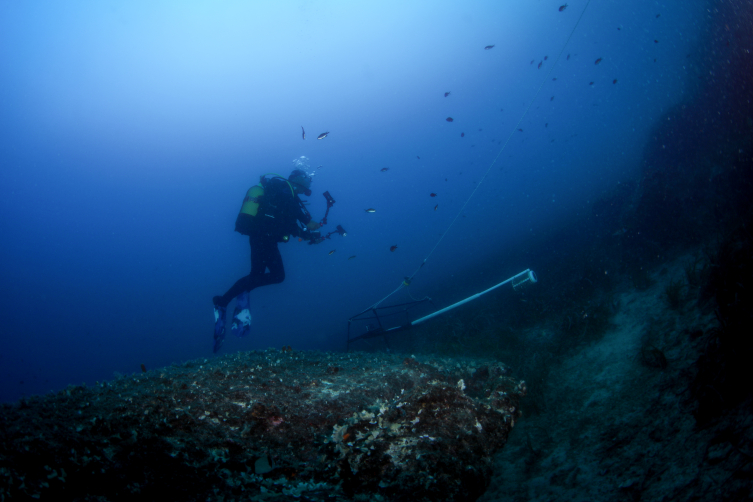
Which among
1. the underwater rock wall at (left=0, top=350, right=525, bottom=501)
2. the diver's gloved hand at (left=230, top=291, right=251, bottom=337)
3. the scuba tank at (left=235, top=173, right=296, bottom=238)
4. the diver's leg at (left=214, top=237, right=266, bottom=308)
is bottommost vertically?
the underwater rock wall at (left=0, top=350, right=525, bottom=501)

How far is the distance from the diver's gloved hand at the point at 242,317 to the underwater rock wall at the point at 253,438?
3616mm

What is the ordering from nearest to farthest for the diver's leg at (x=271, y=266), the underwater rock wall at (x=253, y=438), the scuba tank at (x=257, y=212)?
the underwater rock wall at (x=253, y=438)
the diver's leg at (x=271, y=266)
the scuba tank at (x=257, y=212)

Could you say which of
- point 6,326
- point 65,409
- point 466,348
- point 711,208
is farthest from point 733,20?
point 6,326

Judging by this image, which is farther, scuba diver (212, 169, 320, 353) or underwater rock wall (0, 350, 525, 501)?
scuba diver (212, 169, 320, 353)

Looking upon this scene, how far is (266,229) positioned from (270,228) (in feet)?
0.39

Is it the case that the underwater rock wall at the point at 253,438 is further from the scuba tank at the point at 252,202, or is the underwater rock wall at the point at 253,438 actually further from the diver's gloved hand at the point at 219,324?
the scuba tank at the point at 252,202

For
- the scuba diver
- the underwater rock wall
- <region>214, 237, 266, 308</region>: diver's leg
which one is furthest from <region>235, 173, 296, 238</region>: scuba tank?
the underwater rock wall

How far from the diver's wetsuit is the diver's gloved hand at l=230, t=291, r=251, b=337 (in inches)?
14.6

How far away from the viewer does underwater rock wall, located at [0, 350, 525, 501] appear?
1805 millimetres

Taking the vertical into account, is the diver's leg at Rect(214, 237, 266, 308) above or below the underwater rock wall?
above

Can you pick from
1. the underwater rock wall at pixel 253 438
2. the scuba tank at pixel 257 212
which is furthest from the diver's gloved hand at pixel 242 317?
the underwater rock wall at pixel 253 438

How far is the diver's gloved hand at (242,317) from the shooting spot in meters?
7.18

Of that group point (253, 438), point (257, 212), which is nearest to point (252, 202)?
point (257, 212)

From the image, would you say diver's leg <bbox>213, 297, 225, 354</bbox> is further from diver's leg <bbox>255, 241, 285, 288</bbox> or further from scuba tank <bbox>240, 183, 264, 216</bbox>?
scuba tank <bbox>240, 183, 264, 216</bbox>
